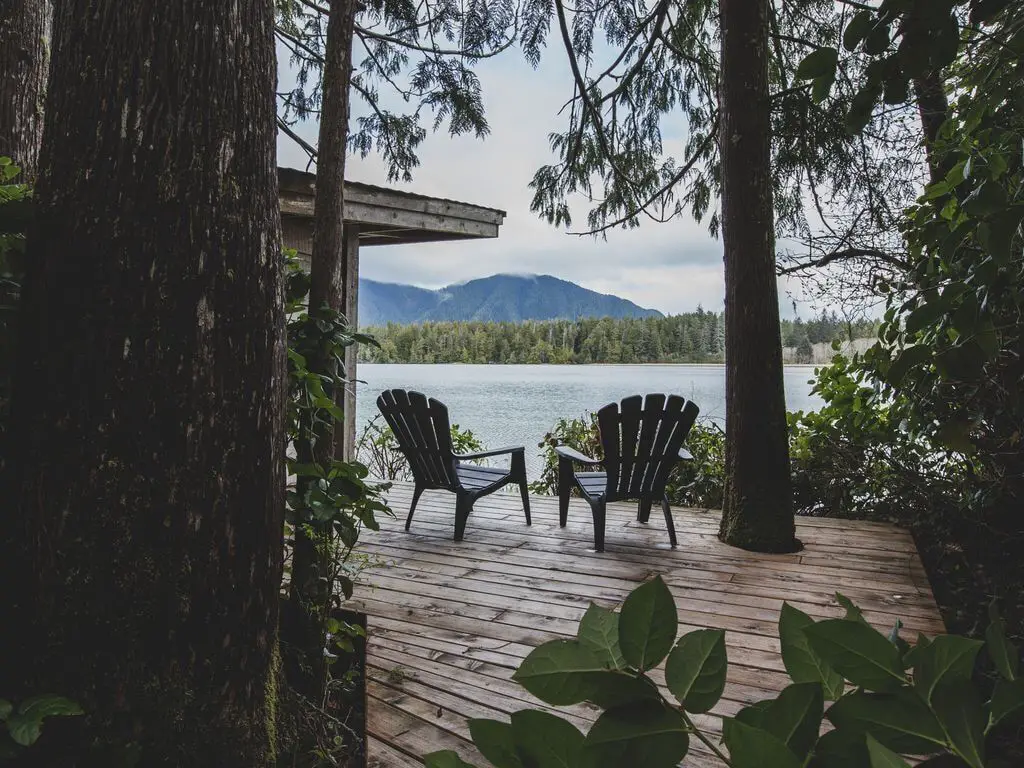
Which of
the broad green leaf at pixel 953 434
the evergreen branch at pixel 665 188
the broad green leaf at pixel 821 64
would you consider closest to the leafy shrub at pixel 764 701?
the broad green leaf at pixel 821 64

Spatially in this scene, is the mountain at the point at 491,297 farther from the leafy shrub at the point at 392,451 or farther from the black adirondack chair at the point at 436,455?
the black adirondack chair at the point at 436,455

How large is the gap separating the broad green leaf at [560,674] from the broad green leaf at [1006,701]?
13 centimetres

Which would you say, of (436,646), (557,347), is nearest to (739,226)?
(436,646)

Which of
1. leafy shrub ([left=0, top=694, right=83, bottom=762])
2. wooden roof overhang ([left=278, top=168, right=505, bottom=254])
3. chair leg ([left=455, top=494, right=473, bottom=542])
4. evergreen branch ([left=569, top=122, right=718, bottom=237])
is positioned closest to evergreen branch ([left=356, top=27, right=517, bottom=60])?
wooden roof overhang ([left=278, top=168, right=505, bottom=254])

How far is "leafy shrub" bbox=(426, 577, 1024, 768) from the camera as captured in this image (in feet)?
0.74

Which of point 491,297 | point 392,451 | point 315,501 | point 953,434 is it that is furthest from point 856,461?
point 491,297

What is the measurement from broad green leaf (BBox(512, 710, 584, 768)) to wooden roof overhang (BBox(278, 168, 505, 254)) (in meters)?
4.48

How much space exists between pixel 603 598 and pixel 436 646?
85cm

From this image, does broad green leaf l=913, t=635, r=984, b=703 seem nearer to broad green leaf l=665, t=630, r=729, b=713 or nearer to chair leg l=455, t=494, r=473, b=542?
broad green leaf l=665, t=630, r=729, b=713

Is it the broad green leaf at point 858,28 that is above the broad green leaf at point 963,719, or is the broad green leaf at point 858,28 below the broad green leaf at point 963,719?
above

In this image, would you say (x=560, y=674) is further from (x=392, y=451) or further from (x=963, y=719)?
(x=392, y=451)

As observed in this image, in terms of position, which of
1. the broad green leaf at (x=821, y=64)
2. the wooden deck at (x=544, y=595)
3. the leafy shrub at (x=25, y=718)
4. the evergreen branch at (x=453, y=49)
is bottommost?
the wooden deck at (x=544, y=595)

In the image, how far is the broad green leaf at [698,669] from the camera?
0.82 feet

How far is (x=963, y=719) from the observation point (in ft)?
0.73
